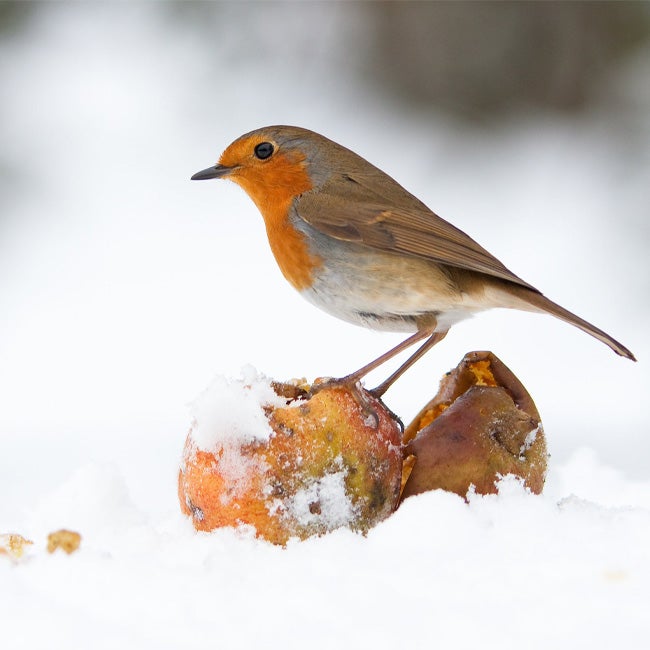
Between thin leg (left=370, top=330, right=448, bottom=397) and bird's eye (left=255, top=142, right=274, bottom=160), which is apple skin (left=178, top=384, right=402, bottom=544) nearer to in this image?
thin leg (left=370, top=330, right=448, bottom=397)

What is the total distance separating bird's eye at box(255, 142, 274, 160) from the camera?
2.61m

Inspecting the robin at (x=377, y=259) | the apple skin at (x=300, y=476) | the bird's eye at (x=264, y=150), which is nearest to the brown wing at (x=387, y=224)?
the robin at (x=377, y=259)

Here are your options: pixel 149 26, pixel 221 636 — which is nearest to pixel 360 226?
pixel 221 636

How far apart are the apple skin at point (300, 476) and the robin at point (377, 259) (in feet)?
1.55

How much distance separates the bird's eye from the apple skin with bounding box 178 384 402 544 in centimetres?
102

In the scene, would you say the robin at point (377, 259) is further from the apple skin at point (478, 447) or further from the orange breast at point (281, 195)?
the apple skin at point (478, 447)

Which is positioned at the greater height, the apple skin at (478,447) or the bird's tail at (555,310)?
the bird's tail at (555,310)

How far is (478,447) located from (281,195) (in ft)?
3.43

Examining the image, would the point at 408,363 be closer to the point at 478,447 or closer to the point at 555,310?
the point at 555,310

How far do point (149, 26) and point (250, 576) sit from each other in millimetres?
4902

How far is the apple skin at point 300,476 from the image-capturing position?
1.68 metres

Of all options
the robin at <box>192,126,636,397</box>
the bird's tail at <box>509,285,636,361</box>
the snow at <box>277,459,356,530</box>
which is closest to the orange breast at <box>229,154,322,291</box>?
the robin at <box>192,126,636,397</box>

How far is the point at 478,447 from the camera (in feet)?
5.84

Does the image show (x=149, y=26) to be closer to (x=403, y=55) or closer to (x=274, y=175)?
(x=403, y=55)
